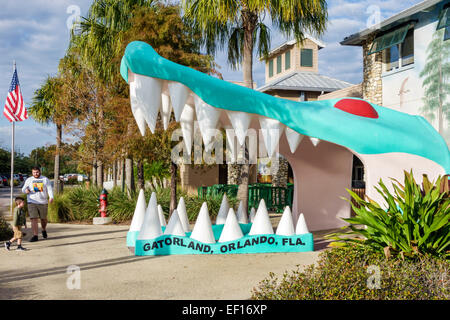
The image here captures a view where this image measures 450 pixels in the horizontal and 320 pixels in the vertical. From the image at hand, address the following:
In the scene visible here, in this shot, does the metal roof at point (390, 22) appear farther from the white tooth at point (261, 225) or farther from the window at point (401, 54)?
the white tooth at point (261, 225)

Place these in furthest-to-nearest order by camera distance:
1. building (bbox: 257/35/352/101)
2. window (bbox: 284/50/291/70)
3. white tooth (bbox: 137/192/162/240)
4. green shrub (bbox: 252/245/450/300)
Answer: window (bbox: 284/50/291/70) < building (bbox: 257/35/352/101) < white tooth (bbox: 137/192/162/240) < green shrub (bbox: 252/245/450/300)

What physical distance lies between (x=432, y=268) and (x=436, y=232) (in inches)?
27.9

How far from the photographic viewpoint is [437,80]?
1089 cm

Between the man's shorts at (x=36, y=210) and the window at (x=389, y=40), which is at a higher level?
the window at (x=389, y=40)

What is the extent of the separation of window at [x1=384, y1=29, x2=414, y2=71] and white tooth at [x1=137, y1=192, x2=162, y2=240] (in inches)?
404

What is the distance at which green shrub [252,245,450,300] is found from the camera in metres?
3.08

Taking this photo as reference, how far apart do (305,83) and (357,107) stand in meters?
15.7

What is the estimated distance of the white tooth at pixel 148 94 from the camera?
4.49 metres

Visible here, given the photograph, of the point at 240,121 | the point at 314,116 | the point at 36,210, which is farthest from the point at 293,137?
the point at 36,210

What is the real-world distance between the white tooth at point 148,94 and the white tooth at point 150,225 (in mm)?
1329

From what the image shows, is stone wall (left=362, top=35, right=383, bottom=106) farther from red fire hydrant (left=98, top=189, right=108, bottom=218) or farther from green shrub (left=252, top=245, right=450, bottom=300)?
green shrub (left=252, top=245, right=450, bottom=300)

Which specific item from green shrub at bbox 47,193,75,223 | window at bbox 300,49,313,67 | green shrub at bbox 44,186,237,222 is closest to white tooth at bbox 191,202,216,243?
green shrub at bbox 44,186,237,222

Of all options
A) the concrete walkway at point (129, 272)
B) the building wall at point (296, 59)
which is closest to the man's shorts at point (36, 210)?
the concrete walkway at point (129, 272)

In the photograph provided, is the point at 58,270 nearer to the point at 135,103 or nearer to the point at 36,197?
the point at 135,103
